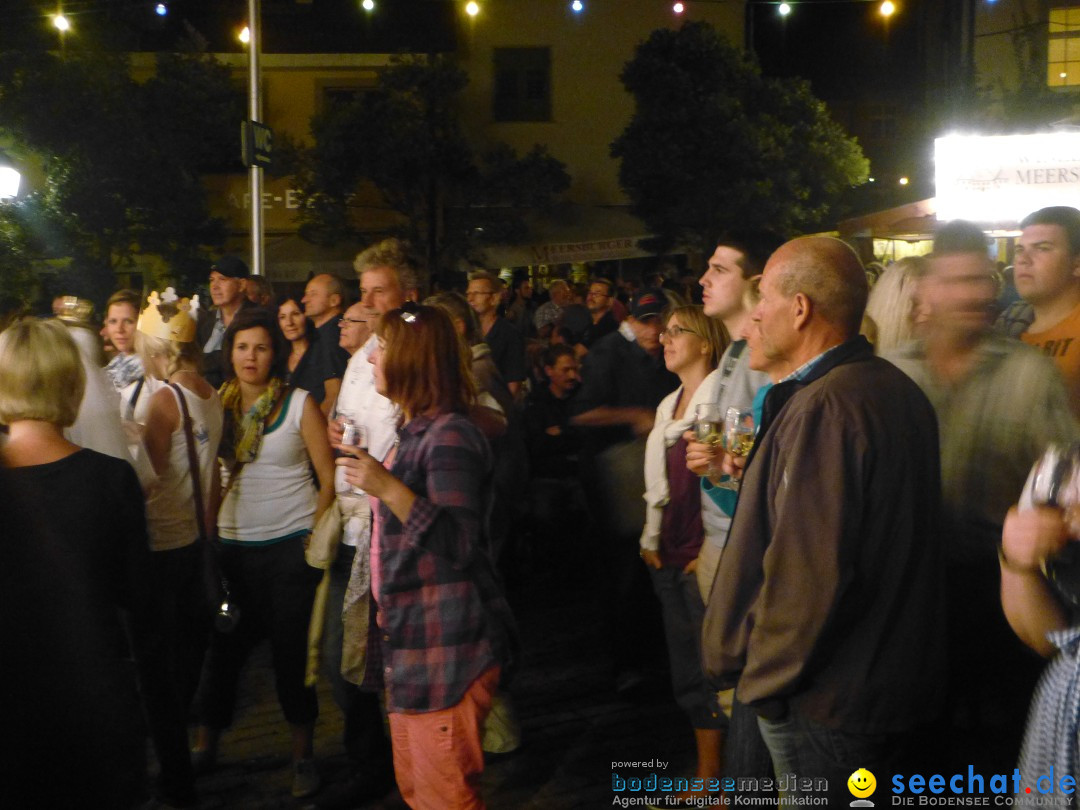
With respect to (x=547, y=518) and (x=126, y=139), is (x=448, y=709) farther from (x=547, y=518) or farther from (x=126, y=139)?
(x=126, y=139)

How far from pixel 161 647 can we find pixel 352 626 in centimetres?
81

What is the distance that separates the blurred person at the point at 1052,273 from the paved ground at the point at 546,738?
250cm

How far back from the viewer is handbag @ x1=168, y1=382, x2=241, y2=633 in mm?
4668

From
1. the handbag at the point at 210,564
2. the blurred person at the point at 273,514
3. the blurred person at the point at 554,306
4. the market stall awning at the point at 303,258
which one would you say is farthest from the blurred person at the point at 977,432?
the market stall awning at the point at 303,258

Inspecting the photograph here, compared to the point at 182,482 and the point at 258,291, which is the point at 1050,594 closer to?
the point at 182,482

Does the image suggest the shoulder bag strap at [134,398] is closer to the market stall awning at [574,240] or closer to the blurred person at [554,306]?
the blurred person at [554,306]

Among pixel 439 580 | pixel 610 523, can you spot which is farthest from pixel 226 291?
pixel 439 580

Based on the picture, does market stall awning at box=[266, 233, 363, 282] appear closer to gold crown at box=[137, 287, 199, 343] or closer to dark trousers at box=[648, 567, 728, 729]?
gold crown at box=[137, 287, 199, 343]

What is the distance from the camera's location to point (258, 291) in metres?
8.28

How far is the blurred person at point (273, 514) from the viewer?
4773mm

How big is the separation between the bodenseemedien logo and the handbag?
2.86 meters

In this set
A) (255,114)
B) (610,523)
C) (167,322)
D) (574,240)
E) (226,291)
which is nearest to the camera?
(167,322)

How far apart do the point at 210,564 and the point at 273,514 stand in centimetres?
35

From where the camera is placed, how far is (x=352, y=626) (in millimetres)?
4047
